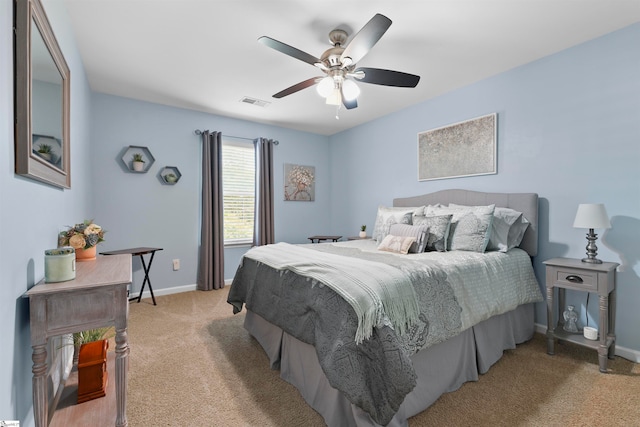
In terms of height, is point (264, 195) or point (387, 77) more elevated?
point (387, 77)

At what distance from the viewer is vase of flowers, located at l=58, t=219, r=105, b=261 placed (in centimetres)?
180

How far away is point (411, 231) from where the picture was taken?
110 inches

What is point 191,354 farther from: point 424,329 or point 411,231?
point 411,231

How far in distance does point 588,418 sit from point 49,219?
3188 millimetres

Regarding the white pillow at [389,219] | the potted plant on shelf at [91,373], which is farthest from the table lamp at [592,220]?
the potted plant on shelf at [91,373]

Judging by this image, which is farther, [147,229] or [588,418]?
[147,229]

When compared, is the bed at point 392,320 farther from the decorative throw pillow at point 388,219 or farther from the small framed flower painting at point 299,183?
the small framed flower painting at point 299,183

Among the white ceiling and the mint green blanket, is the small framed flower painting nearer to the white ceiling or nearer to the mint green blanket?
the white ceiling

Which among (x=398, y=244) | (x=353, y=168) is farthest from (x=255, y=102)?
(x=398, y=244)

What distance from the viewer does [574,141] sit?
8.38ft

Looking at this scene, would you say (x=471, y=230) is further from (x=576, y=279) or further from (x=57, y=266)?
(x=57, y=266)

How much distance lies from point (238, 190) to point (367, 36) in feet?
10.8

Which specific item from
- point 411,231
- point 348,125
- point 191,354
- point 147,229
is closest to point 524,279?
point 411,231

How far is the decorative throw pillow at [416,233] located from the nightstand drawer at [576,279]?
3.36 ft
